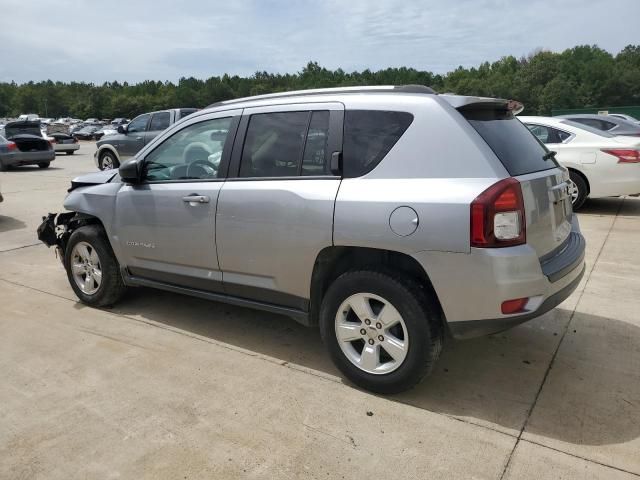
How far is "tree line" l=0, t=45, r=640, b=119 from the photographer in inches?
2960

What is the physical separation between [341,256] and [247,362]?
109 centimetres

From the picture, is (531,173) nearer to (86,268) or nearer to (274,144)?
(274,144)

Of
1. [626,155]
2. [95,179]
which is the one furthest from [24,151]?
[626,155]

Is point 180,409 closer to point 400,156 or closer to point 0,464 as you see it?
point 0,464

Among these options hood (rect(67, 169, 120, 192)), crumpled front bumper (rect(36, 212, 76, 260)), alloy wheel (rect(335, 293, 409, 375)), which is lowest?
alloy wheel (rect(335, 293, 409, 375))

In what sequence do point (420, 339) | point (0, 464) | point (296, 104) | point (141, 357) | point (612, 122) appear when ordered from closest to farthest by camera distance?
point (0, 464), point (420, 339), point (296, 104), point (141, 357), point (612, 122)

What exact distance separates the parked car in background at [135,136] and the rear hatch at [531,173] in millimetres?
11163

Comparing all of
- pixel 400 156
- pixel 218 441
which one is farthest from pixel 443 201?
pixel 218 441

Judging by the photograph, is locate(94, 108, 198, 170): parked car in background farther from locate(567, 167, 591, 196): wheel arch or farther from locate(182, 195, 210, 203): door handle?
locate(182, 195, 210, 203): door handle

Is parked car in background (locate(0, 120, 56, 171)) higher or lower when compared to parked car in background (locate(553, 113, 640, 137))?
lower

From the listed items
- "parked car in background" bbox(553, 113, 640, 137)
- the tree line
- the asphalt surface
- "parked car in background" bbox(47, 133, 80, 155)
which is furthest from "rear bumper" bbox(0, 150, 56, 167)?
the tree line

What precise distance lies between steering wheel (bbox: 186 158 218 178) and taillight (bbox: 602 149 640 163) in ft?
22.2

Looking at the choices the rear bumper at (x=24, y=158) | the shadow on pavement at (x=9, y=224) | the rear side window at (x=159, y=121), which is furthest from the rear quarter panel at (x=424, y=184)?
the rear bumper at (x=24, y=158)

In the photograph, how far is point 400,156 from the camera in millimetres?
3070
